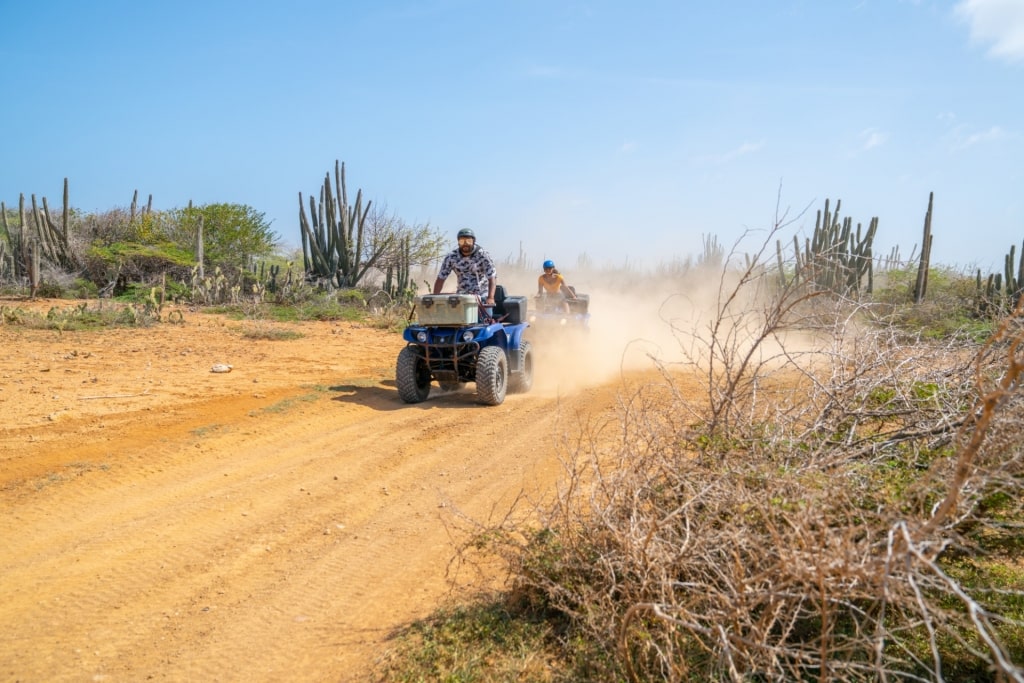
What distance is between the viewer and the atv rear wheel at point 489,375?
8.49 meters

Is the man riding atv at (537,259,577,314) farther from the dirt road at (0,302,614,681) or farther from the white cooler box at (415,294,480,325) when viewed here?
the white cooler box at (415,294,480,325)

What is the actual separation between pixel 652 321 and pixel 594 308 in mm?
2166

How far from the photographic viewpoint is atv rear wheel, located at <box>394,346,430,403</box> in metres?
8.72

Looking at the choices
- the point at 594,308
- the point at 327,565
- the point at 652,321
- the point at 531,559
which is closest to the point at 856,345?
the point at 531,559

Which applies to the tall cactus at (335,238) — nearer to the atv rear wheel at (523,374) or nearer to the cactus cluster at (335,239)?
the cactus cluster at (335,239)

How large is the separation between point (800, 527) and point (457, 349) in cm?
659

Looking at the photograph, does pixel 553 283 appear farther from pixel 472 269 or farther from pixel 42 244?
pixel 42 244

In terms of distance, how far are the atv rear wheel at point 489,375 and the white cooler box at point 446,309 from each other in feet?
1.43

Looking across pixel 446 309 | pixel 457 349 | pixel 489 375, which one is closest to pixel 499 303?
pixel 457 349

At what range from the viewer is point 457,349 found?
8.70 m

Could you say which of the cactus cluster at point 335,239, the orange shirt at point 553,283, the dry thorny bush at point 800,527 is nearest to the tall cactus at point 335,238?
→ the cactus cluster at point 335,239

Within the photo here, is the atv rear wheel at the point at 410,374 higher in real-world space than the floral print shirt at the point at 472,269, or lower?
lower

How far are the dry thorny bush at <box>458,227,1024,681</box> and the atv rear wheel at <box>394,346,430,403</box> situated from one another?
4.68 m

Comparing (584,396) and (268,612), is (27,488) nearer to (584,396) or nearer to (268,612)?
(268,612)
